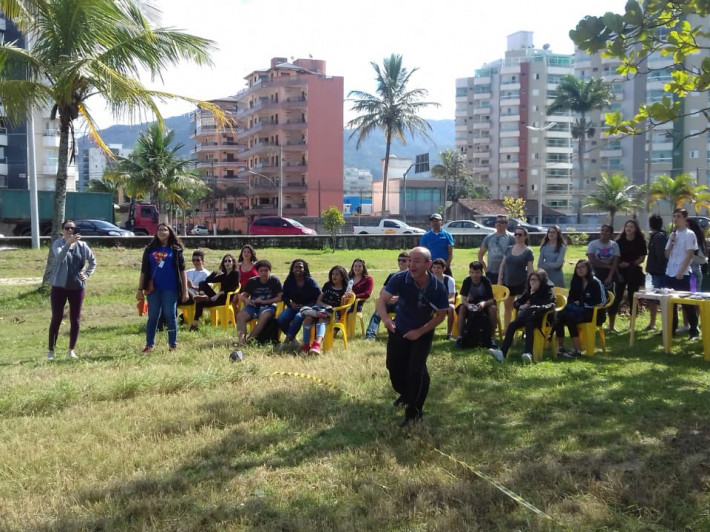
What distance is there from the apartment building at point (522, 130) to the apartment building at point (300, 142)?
1084 inches

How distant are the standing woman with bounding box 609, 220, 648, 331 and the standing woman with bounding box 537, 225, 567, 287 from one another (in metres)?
0.96

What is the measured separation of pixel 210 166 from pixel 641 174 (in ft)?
154

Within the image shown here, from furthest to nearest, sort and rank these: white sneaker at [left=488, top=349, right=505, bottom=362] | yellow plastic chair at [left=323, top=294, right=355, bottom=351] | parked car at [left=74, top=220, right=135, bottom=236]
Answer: parked car at [left=74, top=220, right=135, bottom=236]
yellow plastic chair at [left=323, top=294, right=355, bottom=351]
white sneaker at [left=488, top=349, right=505, bottom=362]

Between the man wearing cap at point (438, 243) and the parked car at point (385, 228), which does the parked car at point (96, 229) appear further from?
the man wearing cap at point (438, 243)

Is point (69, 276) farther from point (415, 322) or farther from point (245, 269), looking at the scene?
point (415, 322)

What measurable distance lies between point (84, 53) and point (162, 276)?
783 centimetres

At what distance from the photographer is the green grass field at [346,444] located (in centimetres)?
404

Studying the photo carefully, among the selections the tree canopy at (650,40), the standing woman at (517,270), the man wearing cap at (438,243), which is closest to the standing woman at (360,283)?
the man wearing cap at (438,243)

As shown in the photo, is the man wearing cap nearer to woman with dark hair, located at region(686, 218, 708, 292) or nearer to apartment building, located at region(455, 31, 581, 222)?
woman with dark hair, located at region(686, 218, 708, 292)

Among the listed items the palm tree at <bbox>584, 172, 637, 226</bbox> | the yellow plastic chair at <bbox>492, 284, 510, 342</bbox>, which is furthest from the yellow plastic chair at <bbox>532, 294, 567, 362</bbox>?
the palm tree at <bbox>584, 172, 637, 226</bbox>

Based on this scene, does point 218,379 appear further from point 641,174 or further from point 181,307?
point 641,174

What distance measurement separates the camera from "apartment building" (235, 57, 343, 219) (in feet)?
219

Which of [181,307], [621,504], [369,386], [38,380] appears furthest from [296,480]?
[181,307]

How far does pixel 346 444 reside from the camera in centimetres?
520
